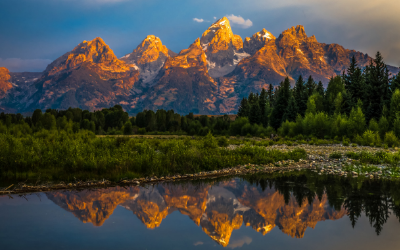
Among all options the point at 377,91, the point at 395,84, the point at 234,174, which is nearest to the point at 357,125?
the point at 377,91

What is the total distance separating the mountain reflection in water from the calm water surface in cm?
4

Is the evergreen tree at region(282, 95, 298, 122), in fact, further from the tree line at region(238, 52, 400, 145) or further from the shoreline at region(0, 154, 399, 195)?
the shoreline at region(0, 154, 399, 195)

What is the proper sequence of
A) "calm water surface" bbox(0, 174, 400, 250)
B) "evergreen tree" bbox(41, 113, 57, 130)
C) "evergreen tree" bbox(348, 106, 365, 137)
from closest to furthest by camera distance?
"calm water surface" bbox(0, 174, 400, 250) < "evergreen tree" bbox(348, 106, 365, 137) < "evergreen tree" bbox(41, 113, 57, 130)

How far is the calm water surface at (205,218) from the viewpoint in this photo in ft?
30.3

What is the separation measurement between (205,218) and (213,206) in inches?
59.3

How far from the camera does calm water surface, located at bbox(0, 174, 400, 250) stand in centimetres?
925

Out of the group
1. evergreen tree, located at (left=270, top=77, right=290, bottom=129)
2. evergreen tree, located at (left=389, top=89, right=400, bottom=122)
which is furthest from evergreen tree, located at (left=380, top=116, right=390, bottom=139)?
evergreen tree, located at (left=270, top=77, right=290, bottom=129)

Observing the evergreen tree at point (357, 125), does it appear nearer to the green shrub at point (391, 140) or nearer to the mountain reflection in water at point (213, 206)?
the green shrub at point (391, 140)

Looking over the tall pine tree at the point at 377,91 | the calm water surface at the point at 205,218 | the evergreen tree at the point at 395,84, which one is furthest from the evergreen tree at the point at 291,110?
the calm water surface at the point at 205,218

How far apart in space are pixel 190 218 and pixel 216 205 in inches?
74.3

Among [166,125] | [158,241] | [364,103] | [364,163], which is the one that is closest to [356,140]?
[364,103]

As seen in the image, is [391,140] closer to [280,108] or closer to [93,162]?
[93,162]

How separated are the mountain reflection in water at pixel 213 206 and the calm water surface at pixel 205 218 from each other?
0.04 metres

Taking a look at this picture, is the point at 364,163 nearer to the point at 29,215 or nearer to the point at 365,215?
the point at 365,215
